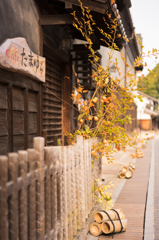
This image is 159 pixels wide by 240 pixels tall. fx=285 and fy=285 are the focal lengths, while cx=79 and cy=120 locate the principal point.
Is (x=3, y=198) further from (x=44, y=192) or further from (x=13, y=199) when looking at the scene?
(x=44, y=192)

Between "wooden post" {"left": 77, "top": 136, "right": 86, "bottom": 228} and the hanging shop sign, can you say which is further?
the hanging shop sign

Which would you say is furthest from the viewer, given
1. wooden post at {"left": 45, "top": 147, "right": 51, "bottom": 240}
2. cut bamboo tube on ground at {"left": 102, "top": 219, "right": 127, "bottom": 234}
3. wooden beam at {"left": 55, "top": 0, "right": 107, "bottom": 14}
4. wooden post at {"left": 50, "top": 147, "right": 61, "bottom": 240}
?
wooden beam at {"left": 55, "top": 0, "right": 107, "bottom": 14}

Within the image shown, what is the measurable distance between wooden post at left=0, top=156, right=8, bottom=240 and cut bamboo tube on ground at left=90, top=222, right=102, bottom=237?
2632 millimetres

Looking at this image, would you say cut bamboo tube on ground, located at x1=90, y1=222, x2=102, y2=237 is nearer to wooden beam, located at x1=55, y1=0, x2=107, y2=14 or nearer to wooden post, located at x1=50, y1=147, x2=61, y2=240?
wooden post, located at x1=50, y1=147, x2=61, y2=240

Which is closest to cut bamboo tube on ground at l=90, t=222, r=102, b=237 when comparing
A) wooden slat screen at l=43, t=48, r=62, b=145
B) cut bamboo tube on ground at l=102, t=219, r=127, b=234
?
cut bamboo tube on ground at l=102, t=219, r=127, b=234

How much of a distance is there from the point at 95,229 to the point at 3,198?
281 centimetres

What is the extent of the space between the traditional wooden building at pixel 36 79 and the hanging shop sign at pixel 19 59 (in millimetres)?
133

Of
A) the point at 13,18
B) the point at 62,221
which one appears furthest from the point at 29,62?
the point at 62,221

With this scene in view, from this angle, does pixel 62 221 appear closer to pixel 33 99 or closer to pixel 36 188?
pixel 36 188

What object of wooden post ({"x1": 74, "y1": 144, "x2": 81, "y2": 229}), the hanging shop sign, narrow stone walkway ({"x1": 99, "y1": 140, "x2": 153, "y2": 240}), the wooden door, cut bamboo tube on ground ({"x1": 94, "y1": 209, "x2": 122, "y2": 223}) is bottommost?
narrow stone walkway ({"x1": 99, "y1": 140, "x2": 153, "y2": 240})

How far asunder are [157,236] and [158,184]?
3905 millimetres

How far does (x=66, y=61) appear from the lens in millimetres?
8586

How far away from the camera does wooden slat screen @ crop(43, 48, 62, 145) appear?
738cm

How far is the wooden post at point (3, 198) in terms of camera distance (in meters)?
1.86
